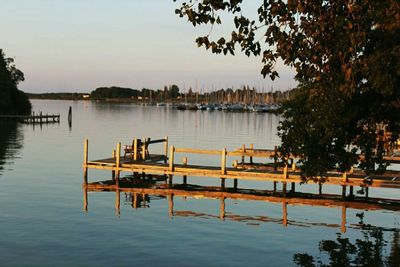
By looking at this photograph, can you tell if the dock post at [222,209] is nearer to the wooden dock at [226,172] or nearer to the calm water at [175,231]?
the calm water at [175,231]

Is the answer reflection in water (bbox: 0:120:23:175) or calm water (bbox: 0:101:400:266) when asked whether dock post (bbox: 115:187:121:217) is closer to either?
calm water (bbox: 0:101:400:266)

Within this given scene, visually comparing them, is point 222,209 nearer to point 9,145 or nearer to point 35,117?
point 9,145

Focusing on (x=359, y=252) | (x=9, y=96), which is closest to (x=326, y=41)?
(x=359, y=252)

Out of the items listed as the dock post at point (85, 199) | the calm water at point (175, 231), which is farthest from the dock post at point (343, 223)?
the dock post at point (85, 199)

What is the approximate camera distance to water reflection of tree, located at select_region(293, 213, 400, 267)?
1883 cm

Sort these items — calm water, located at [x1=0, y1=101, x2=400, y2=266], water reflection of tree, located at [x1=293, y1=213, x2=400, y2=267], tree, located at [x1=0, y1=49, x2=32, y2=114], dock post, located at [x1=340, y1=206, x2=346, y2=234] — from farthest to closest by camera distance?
tree, located at [x1=0, y1=49, x2=32, y2=114], dock post, located at [x1=340, y1=206, x2=346, y2=234], calm water, located at [x1=0, y1=101, x2=400, y2=266], water reflection of tree, located at [x1=293, y1=213, x2=400, y2=267]

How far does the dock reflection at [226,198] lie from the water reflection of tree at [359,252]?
2340 mm

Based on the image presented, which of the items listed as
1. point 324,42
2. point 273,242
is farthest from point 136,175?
point 324,42

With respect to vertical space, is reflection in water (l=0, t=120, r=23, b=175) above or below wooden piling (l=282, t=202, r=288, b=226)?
below

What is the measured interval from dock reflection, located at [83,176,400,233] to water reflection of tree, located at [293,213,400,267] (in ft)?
7.68

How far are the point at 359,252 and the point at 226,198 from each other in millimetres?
11704

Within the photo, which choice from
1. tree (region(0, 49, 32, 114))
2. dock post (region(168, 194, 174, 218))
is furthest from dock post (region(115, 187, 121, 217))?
tree (region(0, 49, 32, 114))

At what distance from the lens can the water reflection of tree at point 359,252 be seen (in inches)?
741

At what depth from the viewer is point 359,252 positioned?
2017 cm
